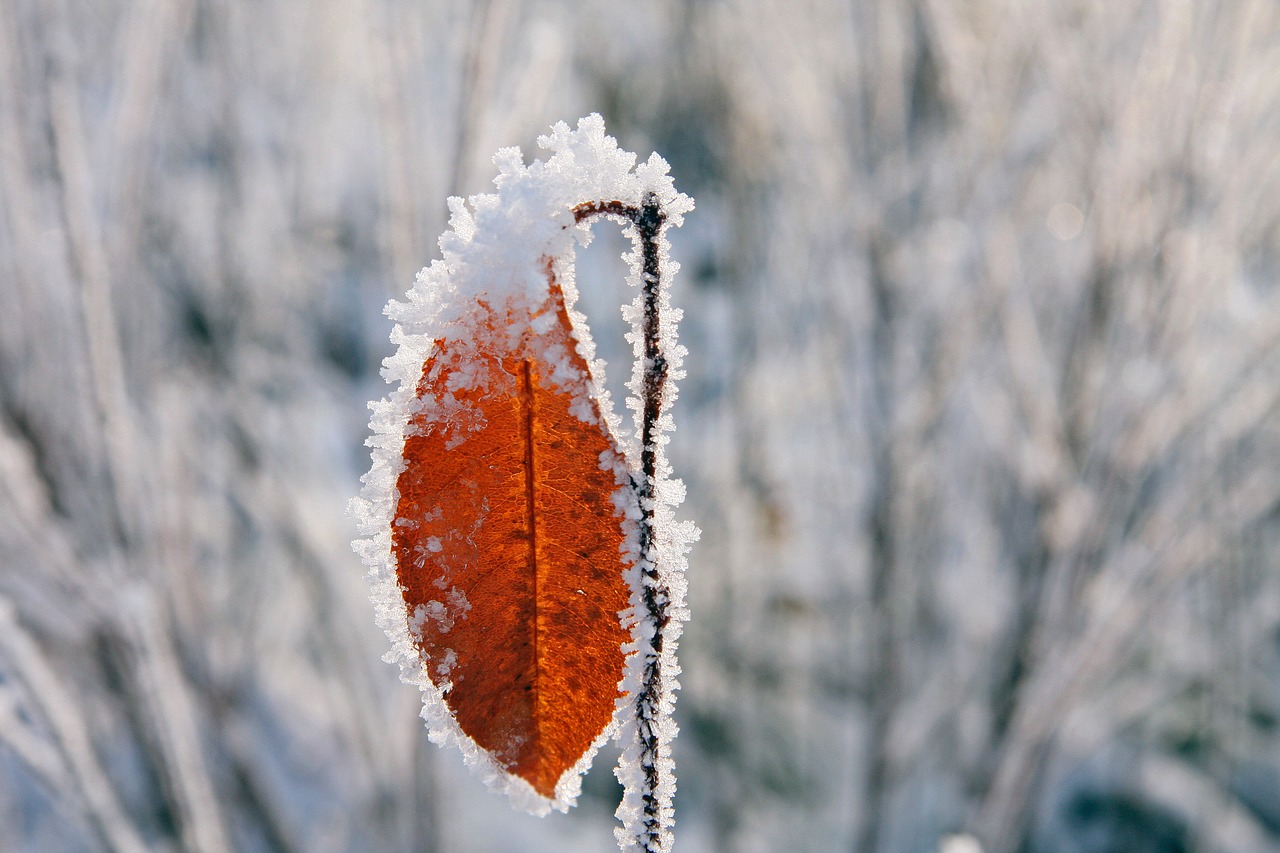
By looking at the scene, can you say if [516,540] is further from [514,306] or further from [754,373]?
[754,373]

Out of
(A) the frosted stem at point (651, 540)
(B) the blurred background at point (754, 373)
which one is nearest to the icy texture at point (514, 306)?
(A) the frosted stem at point (651, 540)

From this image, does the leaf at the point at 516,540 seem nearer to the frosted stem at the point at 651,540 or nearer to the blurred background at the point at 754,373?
the frosted stem at the point at 651,540

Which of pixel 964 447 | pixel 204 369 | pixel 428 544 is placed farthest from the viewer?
pixel 964 447

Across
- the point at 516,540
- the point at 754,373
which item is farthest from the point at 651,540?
the point at 754,373

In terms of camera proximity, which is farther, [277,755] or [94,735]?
[277,755]

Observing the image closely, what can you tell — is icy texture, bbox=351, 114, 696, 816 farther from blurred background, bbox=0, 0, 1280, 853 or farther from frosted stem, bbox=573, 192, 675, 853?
blurred background, bbox=0, 0, 1280, 853

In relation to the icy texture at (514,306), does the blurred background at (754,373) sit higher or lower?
higher

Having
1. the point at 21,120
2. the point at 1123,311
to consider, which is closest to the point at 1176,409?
the point at 1123,311

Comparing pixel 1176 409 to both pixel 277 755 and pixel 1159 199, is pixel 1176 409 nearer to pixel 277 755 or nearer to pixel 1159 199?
pixel 1159 199
